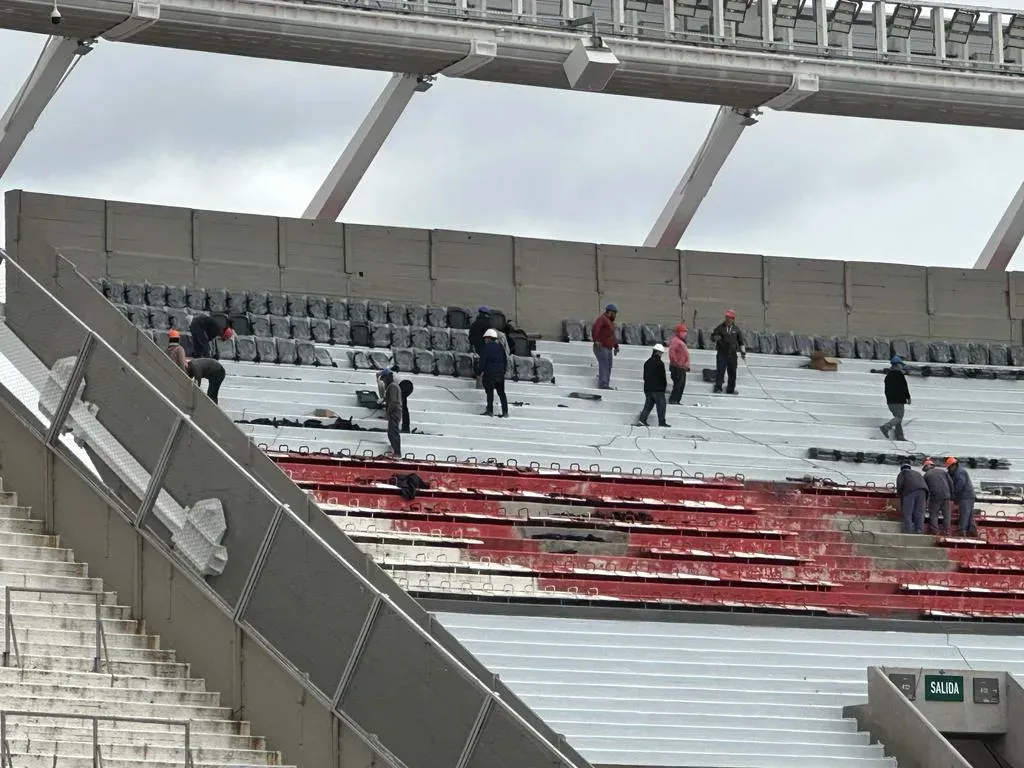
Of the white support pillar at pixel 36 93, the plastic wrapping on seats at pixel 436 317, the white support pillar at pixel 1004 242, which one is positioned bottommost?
the plastic wrapping on seats at pixel 436 317

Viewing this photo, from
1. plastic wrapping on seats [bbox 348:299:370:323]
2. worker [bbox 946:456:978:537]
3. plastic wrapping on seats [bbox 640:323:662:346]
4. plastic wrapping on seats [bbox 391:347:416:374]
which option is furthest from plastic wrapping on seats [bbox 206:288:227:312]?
worker [bbox 946:456:978:537]

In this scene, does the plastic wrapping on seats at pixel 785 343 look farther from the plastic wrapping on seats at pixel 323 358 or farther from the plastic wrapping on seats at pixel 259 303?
the plastic wrapping on seats at pixel 259 303

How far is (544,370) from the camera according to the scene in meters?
24.3

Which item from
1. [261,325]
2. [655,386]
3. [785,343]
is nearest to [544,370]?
[655,386]

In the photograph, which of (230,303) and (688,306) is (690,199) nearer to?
(688,306)

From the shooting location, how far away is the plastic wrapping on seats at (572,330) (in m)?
25.8

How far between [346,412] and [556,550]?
3.67 meters

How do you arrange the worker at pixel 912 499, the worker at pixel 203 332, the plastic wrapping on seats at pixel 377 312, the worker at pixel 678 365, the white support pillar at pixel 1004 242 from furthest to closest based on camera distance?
the white support pillar at pixel 1004 242
the plastic wrapping on seats at pixel 377 312
the worker at pixel 678 365
the worker at pixel 203 332
the worker at pixel 912 499

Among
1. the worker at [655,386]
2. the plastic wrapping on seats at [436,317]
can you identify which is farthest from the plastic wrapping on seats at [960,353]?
the plastic wrapping on seats at [436,317]

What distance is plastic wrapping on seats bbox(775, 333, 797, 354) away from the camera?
2652cm

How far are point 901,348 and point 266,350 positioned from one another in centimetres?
816

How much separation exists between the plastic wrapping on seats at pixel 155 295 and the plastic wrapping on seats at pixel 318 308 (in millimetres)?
1624

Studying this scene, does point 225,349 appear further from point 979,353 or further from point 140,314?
point 979,353

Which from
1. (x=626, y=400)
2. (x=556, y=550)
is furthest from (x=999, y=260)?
(x=556, y=550)
